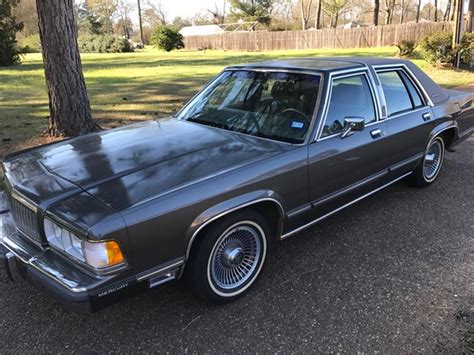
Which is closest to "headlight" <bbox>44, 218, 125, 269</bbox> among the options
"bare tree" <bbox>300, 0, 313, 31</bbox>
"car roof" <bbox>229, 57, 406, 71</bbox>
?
"car roof" <bbox>229, 57, 406, 71</bbox>

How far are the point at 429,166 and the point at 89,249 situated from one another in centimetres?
412

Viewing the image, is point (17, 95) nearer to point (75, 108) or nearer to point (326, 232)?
point (75, 108)

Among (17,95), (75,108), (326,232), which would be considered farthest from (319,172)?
(17,95)

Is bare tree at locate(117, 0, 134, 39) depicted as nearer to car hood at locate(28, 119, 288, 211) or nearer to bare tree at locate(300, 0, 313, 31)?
bare tree at locate(300, 0, 313, 31)

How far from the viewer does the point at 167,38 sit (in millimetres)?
35562

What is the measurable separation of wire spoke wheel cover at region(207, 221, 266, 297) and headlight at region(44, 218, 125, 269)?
0.65 metres

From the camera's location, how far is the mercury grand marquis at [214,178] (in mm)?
2348

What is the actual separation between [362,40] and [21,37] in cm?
3155

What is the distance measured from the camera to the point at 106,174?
2719mm

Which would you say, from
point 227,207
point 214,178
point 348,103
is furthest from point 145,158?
point 348,103

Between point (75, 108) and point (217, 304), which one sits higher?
point (75, 108)

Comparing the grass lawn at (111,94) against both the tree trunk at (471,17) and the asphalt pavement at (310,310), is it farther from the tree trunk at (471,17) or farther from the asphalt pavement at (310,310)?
the tree trunk at (471,17)

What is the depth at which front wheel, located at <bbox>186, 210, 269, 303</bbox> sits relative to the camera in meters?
2.64

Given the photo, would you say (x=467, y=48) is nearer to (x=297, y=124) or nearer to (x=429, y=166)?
(x=429, y=166)
